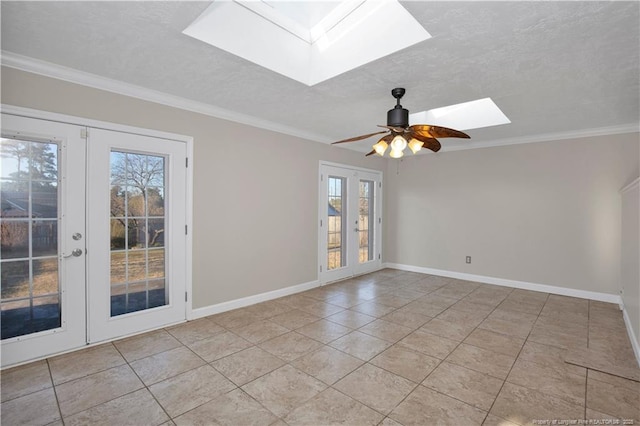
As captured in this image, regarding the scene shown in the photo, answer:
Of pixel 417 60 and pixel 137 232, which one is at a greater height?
pixel 417 60

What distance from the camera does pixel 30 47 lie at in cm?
227

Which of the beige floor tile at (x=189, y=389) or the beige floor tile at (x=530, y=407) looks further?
the beige floor tile at (x=189, y=389)

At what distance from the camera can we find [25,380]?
7.47 ft

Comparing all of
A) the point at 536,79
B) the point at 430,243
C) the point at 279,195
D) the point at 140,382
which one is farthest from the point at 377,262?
the point at 140,382

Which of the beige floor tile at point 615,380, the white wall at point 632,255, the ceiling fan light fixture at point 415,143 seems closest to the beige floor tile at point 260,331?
the ceiling fan light fixture at point 415,143

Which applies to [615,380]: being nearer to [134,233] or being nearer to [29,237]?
[134,233]

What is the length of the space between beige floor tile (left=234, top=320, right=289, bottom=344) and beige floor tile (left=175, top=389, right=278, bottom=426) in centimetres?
88

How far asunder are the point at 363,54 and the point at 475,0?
888 millimetres

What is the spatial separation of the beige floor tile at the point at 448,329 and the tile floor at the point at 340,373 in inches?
0.8

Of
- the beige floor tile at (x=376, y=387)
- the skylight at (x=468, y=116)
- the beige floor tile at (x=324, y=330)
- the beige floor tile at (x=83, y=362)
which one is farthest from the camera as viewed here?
the skylight at (x=468, y=116)

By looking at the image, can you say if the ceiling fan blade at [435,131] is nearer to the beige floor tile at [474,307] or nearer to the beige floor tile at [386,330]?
the beige floor tile at [386,330]

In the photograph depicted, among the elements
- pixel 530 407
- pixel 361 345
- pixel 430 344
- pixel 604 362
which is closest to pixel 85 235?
pixel 361 345

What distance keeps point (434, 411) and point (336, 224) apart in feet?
12.0

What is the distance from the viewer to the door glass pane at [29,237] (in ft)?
8.04
